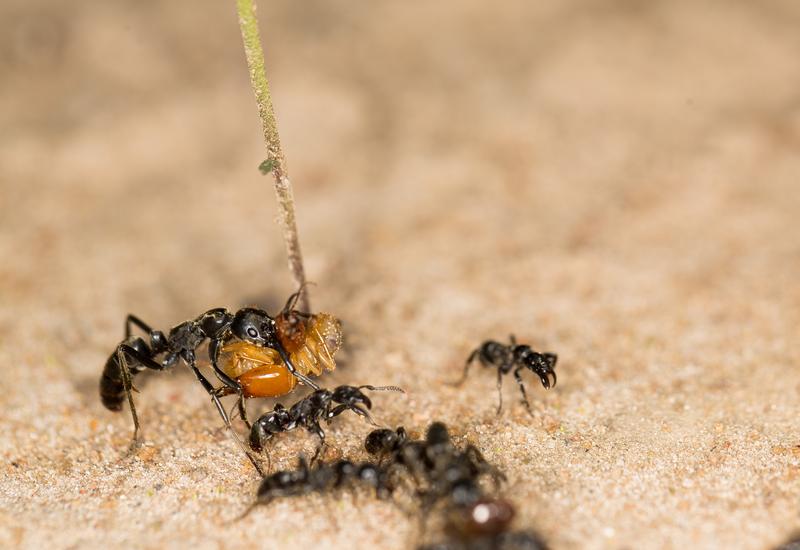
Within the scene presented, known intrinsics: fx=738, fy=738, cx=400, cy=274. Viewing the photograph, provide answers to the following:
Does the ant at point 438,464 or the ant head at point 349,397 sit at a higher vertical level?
the ant head at point 349,397

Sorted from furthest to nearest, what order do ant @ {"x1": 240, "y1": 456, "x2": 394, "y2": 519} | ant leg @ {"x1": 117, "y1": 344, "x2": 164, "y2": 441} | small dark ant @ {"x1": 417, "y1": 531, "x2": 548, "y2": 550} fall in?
ant leg @ {"x1": 117, "y1": 344, "x2": 164, "y2": 441}
ant @ {"x1": 240, "y1": 456, "x2": 394, "y2": 519}
small dark ant @ {"x1": 417, "y1": 531, "x2": 548, "y2": 550}

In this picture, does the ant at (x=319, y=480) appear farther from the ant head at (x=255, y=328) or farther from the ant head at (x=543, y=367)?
the ant head at (x=543, y=367)

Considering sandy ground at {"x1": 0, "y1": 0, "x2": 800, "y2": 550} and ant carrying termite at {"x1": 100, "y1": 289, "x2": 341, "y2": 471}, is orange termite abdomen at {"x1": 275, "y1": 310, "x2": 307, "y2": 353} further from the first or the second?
sandy ground at {"x1": 0, "y1": 0, "x2": 800, "y2": 550}

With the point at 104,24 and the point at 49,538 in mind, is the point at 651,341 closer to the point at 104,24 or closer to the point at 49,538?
the point at 49,538

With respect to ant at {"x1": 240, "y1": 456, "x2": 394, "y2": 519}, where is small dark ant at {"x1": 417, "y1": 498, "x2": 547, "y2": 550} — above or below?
below

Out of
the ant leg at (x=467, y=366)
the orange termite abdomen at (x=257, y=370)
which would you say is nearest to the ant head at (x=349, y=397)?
the orange termite abdomen at (x=257, y=370)

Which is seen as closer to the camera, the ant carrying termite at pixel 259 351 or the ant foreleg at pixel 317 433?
the ant foreleg at pixel 317 433

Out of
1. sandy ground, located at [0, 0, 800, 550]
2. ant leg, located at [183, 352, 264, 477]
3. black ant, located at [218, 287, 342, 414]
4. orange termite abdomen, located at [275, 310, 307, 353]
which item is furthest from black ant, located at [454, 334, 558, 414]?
ant leg, located at [183, 352, 264, 477]
